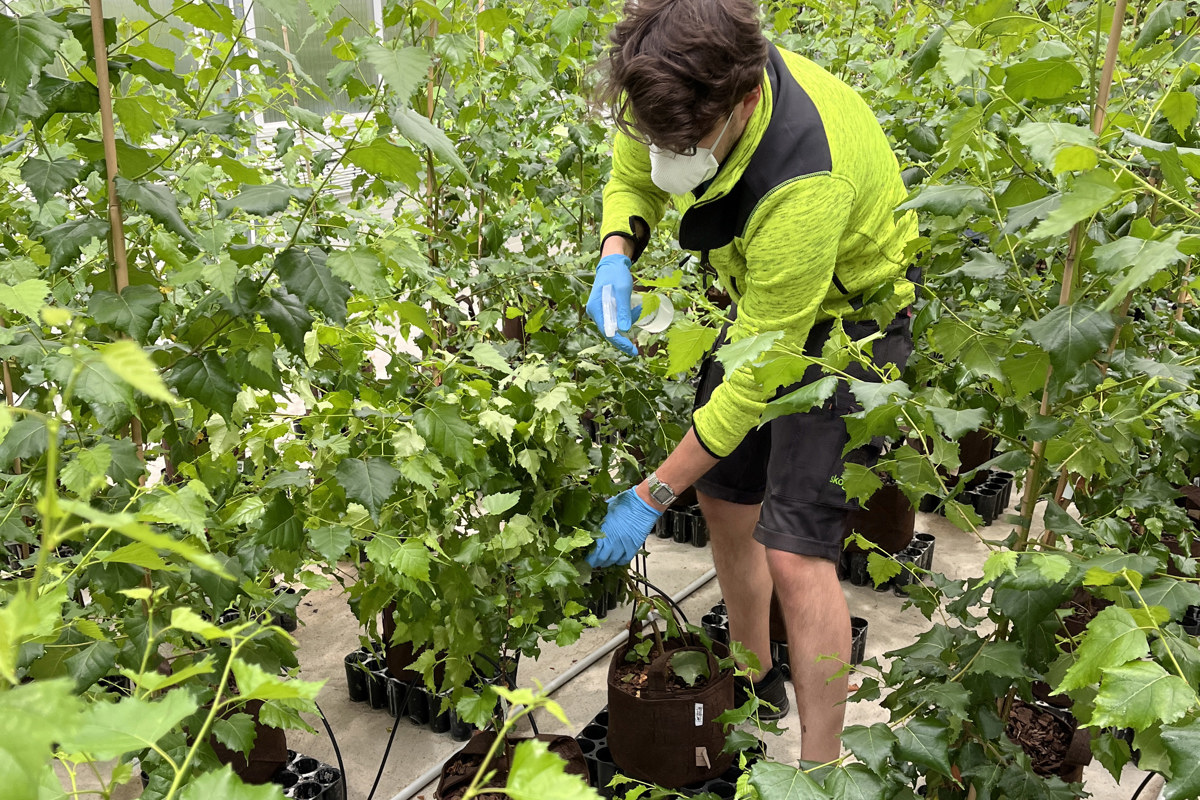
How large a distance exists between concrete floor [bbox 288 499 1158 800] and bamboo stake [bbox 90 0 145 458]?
3.74 ft

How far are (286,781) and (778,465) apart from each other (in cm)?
123

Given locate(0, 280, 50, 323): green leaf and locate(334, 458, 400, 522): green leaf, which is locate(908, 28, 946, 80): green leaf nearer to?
locate(334, 458, 400, 522): green leaf

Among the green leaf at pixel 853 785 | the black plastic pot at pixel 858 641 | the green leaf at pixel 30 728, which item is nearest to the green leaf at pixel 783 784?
the green leaf at pixel 853 785

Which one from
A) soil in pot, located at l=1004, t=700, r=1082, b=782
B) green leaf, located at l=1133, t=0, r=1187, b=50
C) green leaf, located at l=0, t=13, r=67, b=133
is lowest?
soil in pot, located at l=1004, t=700, r=1082, b=782

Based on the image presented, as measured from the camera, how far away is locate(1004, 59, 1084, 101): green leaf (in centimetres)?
107

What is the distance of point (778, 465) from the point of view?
72.6 inches

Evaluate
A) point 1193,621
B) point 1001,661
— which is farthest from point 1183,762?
point 1193,621

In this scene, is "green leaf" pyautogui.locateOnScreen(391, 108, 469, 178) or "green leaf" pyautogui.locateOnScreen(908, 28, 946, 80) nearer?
"green leaf" pyautogui.locateOnScreen(391, 108, 469, 178)

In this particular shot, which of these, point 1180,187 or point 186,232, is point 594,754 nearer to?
point 186,232

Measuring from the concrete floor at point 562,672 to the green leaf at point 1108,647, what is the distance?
43.1 inches

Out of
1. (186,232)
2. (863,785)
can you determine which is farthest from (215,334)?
(863,785)

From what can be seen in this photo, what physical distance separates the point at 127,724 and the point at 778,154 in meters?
1.41

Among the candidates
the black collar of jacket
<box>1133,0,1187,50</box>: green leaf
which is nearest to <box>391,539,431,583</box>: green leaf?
the black collar of jacket

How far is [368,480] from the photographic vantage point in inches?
49.5
